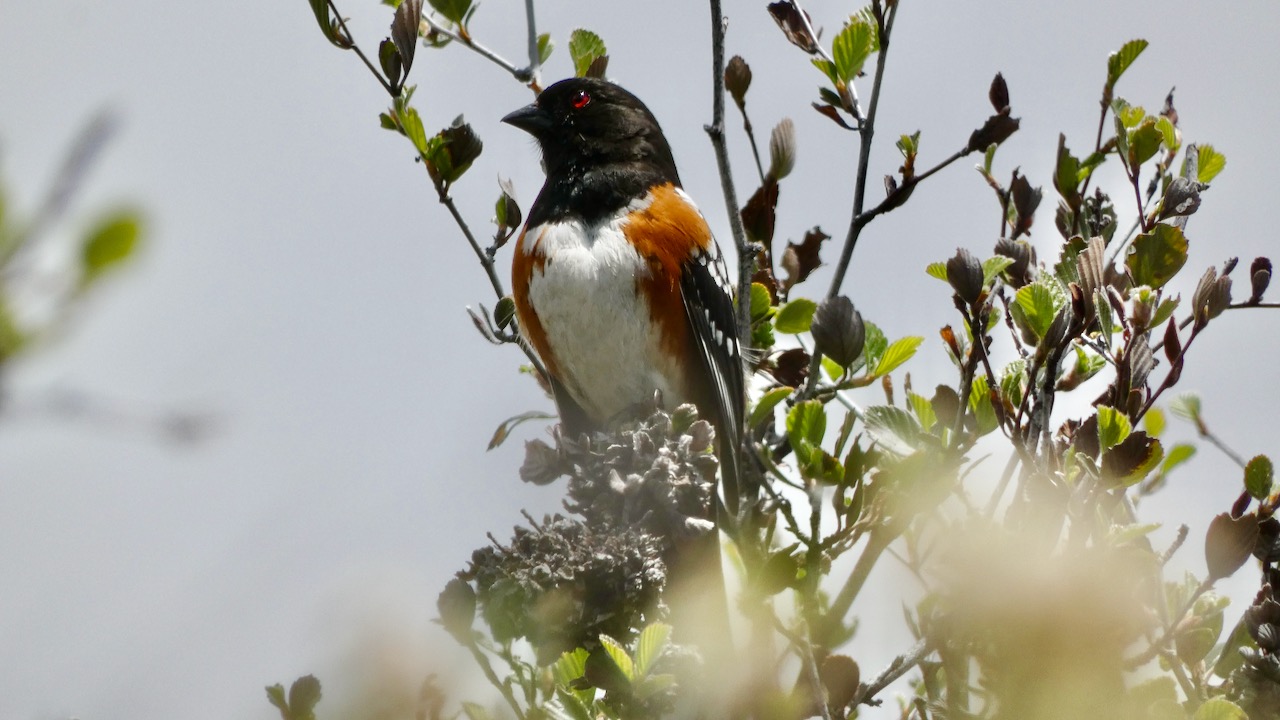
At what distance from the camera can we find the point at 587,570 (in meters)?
2.27

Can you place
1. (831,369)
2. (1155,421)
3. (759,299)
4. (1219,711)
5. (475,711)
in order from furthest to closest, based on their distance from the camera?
1. (759,299)
2. (831,369)
3. (1155,421)
4. (475,711)
5. (1219,711)

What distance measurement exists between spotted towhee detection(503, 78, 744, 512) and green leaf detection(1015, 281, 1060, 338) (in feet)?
3.86

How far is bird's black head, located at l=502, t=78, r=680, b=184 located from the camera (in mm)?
3775

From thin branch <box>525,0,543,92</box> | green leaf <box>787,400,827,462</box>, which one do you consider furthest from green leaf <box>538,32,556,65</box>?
green leaf <box>787,400,827,462</box>

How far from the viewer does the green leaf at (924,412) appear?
7.61ft

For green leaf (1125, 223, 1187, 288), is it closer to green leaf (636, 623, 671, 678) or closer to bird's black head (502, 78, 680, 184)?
green leaf (636, 623, 671, 678)

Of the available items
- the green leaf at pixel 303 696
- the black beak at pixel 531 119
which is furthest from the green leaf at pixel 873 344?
the black beak at pixel 531 119

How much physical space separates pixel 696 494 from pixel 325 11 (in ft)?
4.61

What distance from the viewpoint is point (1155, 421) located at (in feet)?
8.29

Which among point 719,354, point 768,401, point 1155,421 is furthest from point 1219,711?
point 719,354

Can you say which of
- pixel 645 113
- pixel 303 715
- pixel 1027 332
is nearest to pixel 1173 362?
pixel 1027 332

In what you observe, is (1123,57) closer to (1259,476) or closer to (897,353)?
(897,353)

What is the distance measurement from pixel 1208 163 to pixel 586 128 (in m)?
1.94

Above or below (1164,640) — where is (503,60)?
above
